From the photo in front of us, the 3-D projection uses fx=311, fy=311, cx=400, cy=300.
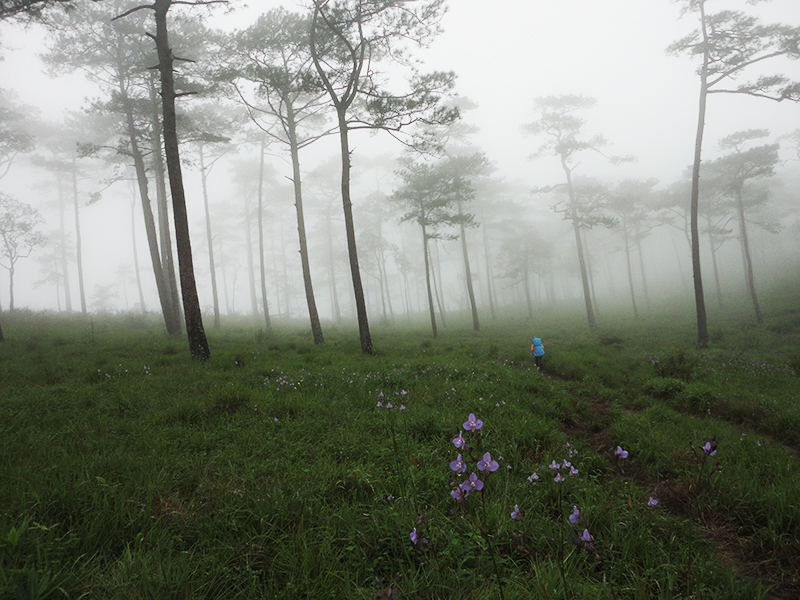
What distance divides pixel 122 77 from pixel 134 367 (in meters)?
15.8

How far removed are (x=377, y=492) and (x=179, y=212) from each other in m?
8.40

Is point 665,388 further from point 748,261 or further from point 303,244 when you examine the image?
point 748,261

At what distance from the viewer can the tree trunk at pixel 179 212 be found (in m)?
7.74

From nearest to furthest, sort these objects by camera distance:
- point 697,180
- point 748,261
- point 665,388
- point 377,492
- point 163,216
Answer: point 377,492, point 665,388, point 697,180, point 163,216, point 748,261

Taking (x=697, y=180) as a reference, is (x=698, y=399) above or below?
below

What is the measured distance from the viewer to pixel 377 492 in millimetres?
2623

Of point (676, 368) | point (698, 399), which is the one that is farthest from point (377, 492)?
point (676, 368)

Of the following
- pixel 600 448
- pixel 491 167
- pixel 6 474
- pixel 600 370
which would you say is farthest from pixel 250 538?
pixel 491 167

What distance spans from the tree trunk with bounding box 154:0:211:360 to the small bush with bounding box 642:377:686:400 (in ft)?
34.0

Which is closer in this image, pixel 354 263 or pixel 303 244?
pixel 354 263

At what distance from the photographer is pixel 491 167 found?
86.5ft

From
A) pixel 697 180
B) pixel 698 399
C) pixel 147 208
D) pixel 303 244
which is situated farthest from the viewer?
pixel 303 244

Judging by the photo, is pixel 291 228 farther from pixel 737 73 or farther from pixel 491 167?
pixel 737 73

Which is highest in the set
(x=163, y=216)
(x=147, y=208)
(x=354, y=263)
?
(x=163, y=216)
